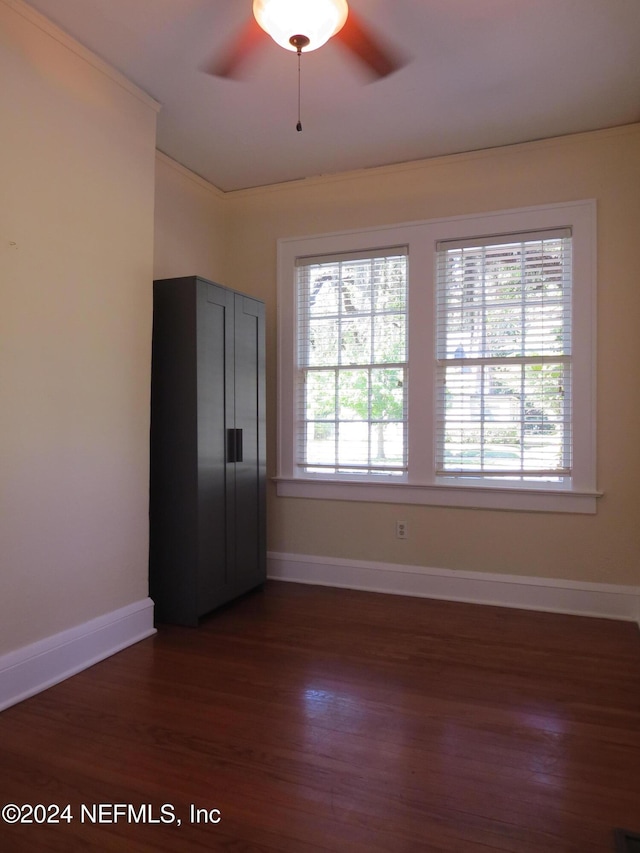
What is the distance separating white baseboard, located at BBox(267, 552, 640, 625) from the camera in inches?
137

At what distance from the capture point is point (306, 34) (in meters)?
2.16

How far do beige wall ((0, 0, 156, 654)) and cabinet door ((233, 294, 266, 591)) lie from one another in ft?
2.14

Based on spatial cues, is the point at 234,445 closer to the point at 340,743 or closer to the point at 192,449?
the point at 192,449

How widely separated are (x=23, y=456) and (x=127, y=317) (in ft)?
3.13

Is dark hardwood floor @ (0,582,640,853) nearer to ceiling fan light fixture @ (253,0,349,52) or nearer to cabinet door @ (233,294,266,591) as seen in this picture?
cabinet door @ (233,294,266,591)

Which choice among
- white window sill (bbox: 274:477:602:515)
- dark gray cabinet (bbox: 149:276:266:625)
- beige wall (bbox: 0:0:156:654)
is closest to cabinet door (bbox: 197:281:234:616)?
dark gray cabinet (bbox: 149:276:266:625)

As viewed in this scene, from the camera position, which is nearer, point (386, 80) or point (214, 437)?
point (386, 80)

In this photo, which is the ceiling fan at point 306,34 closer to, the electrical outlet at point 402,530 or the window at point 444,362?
the window at point 444,362

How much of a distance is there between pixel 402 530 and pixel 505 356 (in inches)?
52.4

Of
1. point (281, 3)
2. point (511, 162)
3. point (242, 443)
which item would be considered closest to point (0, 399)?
point (242, 443)

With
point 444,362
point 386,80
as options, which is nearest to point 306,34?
point 386,80

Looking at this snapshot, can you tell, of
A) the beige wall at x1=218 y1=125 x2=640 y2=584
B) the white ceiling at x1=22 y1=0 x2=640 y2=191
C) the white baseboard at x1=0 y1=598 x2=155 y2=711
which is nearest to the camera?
the white baseboard at x1=0 y1=598 x2=155 y2=711

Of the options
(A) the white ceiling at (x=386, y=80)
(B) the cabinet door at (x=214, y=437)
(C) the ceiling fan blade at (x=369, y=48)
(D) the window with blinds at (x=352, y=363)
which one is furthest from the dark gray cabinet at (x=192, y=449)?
(C) the ceiling fan blade at (x=369, y=48)

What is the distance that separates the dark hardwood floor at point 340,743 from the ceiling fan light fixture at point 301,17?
2.61 m
